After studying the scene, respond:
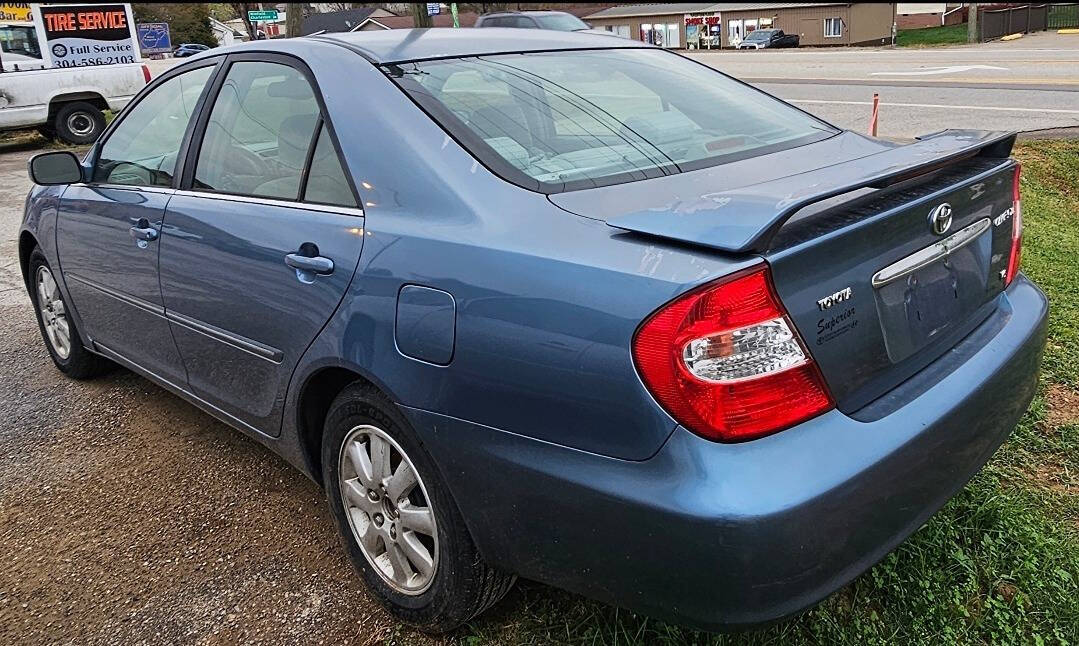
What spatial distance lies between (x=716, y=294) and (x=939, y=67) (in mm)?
20998

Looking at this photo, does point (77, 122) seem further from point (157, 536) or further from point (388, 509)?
point (388, 509)

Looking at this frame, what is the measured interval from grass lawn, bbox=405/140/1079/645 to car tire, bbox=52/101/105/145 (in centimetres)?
1455

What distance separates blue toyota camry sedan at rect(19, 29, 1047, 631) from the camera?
1.72m

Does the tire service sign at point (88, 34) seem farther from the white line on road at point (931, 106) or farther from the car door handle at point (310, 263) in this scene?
the car door handle at point (310, 263)

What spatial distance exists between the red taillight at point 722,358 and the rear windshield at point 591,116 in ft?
1.97

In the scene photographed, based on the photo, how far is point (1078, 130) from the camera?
28.8ft

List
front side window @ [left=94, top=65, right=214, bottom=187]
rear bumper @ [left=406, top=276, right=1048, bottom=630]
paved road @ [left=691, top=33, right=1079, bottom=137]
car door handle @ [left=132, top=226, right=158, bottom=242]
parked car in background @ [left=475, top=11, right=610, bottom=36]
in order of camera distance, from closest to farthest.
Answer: rear bumper @ [left=406, top=276, right=1048, bottom=630]
car door handle @ [left=132, top=226, right=158, bottom=242]
front side window @ [left=94, top=65, right=214, bottom=187]
paved road @ [left=691, top=33, right=1079, bottom=137]
parked car in background @ [left=475, top=11, right=610, bottom=36]

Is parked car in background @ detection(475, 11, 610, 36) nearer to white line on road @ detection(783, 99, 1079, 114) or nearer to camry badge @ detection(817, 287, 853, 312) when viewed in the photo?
white line on road @ detection(783, 99, 1079, 114)

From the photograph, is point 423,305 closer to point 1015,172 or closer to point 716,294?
point 716,294

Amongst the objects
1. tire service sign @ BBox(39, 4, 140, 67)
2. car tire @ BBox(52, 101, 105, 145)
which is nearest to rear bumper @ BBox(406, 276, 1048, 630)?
car tire @ BBox(52, 101, 105, 145)

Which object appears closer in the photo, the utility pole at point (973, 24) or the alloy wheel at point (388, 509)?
the alloy wheel at point (388, 509)

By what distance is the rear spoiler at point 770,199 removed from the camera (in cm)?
171

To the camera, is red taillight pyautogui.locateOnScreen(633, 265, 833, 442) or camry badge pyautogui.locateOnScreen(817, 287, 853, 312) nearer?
red taillight pyautogui.locateOnScreen(633, 265, 833, 442)

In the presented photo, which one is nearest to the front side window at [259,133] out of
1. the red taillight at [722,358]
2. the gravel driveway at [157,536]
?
the gravel driveway at [157,536]
